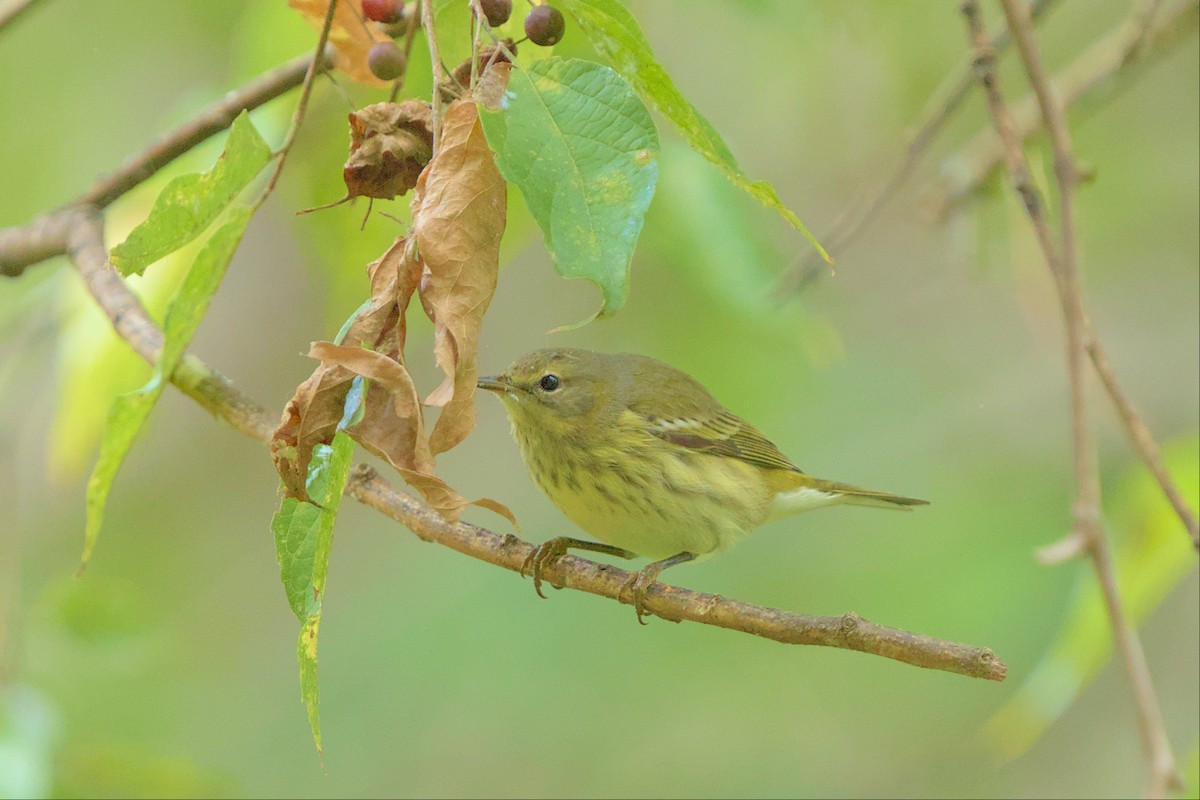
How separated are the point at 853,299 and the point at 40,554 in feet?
17.5

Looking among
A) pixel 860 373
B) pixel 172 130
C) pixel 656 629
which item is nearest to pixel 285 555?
pixel 172 130

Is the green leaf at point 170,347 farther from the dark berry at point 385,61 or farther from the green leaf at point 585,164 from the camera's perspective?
the dark berry at point 385,61

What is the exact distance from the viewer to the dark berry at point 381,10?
1992 millimetres

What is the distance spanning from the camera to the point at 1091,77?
155 inches

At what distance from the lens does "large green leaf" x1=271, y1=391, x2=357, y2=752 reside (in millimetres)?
1438

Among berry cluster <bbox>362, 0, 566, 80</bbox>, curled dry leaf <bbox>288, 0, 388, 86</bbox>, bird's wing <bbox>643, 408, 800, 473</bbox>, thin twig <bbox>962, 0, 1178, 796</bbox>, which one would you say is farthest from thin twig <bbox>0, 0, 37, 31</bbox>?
thin twig <bbox>962, 0, 1178, 796</bbox>

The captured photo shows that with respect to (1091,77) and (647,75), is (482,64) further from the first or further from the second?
(1091,77)

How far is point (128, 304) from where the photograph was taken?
2.60 metres

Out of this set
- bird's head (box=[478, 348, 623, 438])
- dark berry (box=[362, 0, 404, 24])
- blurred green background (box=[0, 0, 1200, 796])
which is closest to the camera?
dark berry (box=[362, 0, 404, 24])

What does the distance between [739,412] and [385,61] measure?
2.56 metres

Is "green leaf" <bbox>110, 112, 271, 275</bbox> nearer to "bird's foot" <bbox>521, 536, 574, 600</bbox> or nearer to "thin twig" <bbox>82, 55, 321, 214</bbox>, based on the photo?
"bird's foot" <bbox>521, 536, 574, 600</bbox>

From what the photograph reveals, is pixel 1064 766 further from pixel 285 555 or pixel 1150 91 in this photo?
pixel 285 555

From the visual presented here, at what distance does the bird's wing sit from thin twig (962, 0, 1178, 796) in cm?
155

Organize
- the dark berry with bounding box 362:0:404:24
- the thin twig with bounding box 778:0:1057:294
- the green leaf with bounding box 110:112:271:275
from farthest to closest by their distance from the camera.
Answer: the thin twig with bounding box 778:0:1057:294 < the dark berry with bounding box 362:0:404:24 < the green leaf with bounding box 110:112:271:275
